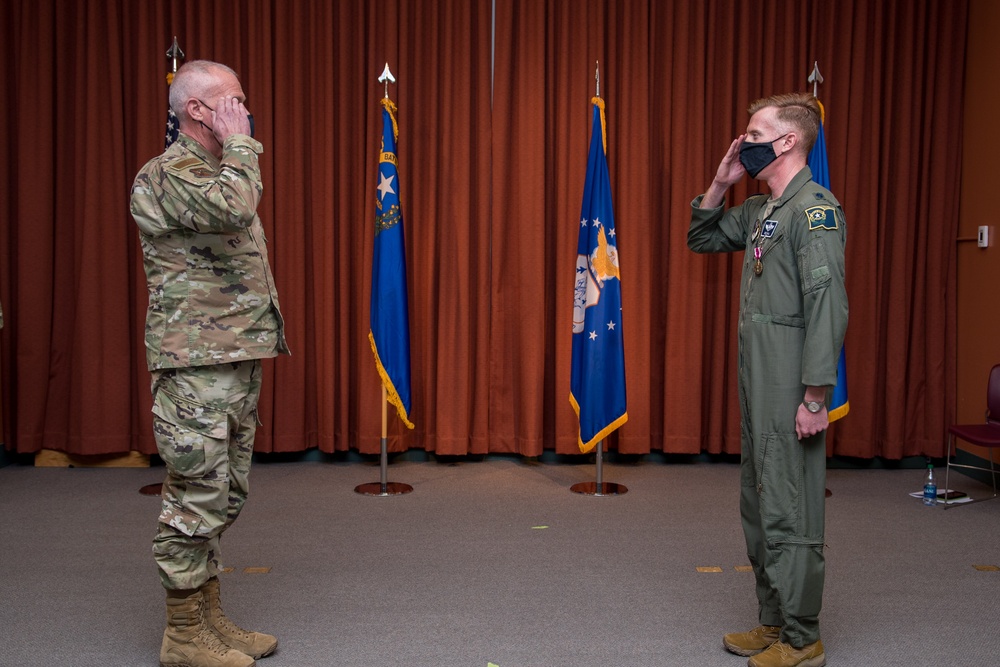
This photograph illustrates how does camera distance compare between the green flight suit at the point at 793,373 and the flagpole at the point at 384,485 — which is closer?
the green flight suit at the point at 793,373

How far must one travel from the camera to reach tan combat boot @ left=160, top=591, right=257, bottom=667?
2.36 meters

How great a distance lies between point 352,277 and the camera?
512cm

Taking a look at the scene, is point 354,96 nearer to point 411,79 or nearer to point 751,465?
point 411,79

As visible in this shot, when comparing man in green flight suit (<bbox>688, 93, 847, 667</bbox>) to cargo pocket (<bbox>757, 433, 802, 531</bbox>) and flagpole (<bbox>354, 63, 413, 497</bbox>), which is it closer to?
cargo pocket (<bbox>757, 433, 802, 531</bbox>)

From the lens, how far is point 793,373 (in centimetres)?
236

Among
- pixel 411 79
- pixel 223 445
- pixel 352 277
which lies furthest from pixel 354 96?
pixel 223 445

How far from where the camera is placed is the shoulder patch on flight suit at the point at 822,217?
7.59 feet

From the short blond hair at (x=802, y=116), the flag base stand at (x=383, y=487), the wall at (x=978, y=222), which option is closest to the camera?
the short blond hair at (x=802, y=116)

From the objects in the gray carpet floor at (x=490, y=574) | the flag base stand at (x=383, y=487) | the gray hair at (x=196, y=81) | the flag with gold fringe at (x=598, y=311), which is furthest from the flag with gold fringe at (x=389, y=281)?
the gray hair at (x=196, y=81)

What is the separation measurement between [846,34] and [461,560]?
378cm

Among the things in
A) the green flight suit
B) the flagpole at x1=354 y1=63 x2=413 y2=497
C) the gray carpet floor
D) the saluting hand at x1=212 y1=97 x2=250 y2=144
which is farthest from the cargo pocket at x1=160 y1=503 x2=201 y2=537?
the flagpole at x1=354 y1=63 x2=413 y2=497

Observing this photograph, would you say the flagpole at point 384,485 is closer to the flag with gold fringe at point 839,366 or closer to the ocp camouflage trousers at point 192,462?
the ocp camouflage trousers at point 192,462

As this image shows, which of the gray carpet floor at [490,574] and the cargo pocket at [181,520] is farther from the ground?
the cargo pocket at [181,520]

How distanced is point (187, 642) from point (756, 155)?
6.92ft
